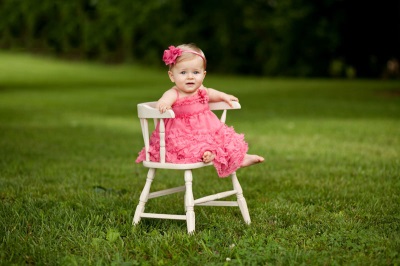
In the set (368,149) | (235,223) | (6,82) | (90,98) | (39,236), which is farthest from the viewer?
(6,82)

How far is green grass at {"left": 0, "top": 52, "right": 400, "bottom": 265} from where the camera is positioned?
4078 mm

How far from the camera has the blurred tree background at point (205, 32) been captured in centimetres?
3170

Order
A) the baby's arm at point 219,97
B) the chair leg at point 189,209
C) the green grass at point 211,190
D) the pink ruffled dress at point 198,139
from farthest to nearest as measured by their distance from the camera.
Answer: the baby's arm at point 219,97
the pink ruffled dress at point 198,139
the chair leg at point 189,209
the green grass at point 211,190

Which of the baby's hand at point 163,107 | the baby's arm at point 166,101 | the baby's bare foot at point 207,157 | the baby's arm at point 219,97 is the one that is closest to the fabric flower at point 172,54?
the baby's arm at point 166,101

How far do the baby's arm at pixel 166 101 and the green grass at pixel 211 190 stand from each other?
840 mm

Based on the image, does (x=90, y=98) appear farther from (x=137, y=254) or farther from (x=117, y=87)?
(x=137, y=254)

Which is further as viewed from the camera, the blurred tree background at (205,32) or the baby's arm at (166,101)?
the blurred tree background at (205,32)

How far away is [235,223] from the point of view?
4.78 metres

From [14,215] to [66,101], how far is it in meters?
14.2

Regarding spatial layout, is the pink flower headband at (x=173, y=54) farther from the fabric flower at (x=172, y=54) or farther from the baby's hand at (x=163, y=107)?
the baby's hand at (x=163, y=107)

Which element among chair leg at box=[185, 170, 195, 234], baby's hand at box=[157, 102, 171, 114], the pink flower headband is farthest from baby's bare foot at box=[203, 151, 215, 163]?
the pink flower headband

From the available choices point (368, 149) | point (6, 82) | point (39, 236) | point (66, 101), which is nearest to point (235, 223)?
point (39, 236)

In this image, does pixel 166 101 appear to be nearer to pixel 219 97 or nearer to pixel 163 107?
pixel 163 107

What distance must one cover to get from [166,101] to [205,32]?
33724 millimetres
